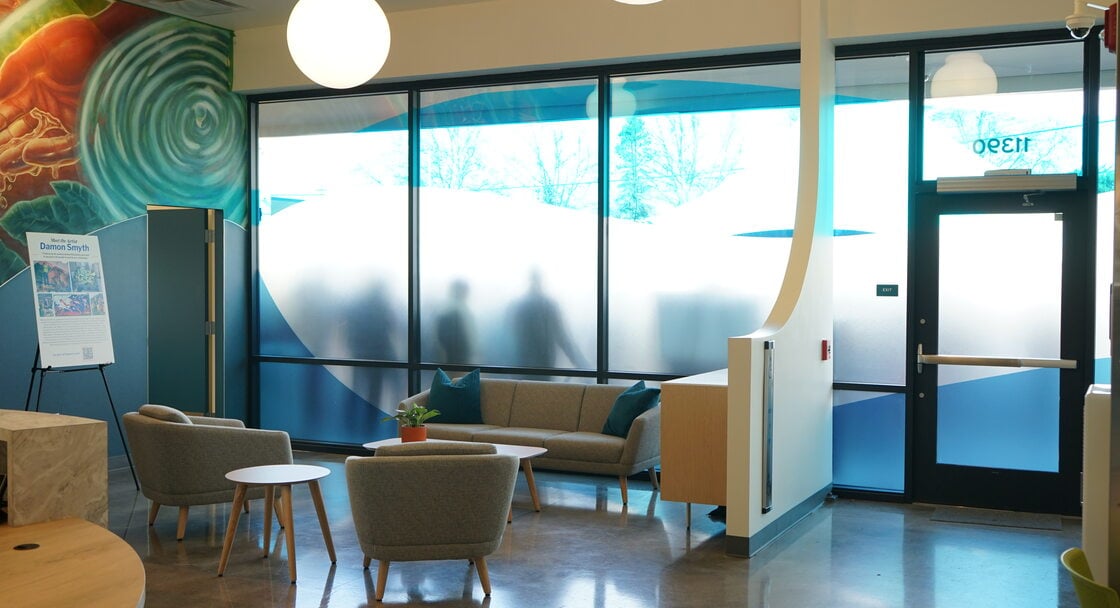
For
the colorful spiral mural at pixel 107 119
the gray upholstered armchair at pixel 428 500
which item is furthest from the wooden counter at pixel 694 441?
the colorful spiral mural at pixel 107 119

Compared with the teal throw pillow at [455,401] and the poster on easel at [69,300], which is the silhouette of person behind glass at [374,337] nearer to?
Result: the teal throw pillow at [455,401]

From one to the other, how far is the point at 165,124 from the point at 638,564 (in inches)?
241

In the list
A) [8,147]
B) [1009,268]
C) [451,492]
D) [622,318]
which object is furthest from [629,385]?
[8,147]

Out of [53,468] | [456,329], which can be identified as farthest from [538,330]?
[53,468]

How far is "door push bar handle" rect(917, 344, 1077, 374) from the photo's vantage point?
7.22 m

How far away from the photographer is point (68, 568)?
127 inches

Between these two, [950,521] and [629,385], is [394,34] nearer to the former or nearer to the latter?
[629,385]

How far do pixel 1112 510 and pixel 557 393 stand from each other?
5762mm

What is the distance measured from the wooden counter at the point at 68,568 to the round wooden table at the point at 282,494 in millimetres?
1990

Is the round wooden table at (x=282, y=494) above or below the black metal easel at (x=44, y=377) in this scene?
below

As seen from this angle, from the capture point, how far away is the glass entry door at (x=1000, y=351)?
7.26 meters

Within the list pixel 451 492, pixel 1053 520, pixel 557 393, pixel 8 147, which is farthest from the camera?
pixel 557 393

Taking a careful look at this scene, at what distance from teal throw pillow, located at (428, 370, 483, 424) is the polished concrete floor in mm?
1340

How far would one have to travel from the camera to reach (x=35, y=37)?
26.8 feet
